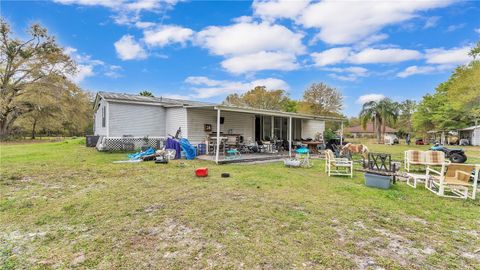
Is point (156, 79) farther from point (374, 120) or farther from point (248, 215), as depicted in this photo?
point (374, 120)

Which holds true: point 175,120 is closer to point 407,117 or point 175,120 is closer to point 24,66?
point 24,66

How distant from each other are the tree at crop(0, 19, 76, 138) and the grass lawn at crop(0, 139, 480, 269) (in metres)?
22.6

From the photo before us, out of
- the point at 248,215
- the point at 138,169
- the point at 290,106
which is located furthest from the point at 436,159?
the point at 290,106

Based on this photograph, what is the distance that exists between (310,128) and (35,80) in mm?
26314

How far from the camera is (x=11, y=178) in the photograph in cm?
648

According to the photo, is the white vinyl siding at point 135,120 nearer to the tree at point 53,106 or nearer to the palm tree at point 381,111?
the tree at point 53,106

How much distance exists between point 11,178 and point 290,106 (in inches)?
1410

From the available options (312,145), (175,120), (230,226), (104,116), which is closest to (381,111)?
(312,145)

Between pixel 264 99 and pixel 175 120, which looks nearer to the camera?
pixel 175 120

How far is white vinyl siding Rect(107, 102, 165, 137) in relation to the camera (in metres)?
12.3

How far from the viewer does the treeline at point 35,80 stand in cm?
2217

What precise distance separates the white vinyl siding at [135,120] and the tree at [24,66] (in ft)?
53.1

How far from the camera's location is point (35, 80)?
76.1 ft

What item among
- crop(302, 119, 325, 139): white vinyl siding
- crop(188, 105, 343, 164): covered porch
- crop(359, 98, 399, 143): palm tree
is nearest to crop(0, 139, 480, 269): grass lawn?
crop(188, 105, 343, 164): covered porch
